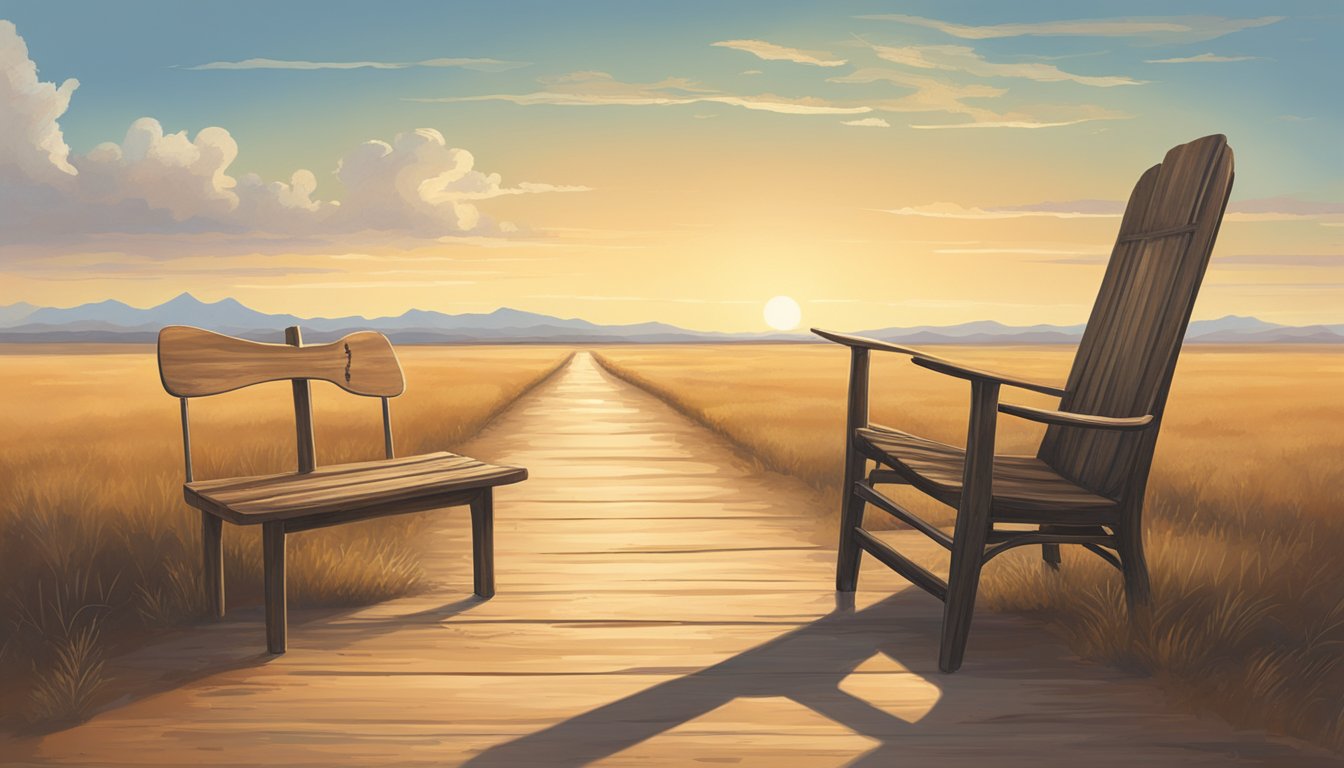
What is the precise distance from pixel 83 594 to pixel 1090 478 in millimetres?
3498

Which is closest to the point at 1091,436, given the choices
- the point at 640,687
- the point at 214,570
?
the point at 640,687

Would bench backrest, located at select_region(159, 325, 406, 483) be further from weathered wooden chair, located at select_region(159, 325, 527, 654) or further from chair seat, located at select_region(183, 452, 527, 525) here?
chair seat, located at select_region(183, 452, 527, 525)

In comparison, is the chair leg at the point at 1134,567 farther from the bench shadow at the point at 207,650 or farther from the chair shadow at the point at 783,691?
the bench shadow at the point at 207,650

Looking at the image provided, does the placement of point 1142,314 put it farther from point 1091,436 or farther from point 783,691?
point 783,691

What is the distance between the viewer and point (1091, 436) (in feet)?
9.37

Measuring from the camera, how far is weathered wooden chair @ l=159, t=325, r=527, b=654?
8.27ft

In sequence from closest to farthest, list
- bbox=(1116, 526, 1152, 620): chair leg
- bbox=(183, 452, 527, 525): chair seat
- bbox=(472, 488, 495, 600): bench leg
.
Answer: bbox=(183, 452, 527, 525): chair seat, bbox=(1116, 526, 1152, 620): chair leg, bbox=(472, 488, 495, 600): bench leg

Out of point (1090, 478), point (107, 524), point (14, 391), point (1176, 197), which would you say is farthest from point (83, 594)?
point (14, 391)

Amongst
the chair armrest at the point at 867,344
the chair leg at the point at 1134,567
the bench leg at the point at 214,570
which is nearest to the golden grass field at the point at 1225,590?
the chair leg at the point at 1134,567

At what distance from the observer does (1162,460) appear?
257 inches

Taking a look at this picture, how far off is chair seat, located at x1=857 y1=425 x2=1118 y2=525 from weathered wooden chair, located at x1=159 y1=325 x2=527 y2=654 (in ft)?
4.22

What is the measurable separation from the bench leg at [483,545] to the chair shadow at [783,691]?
1029 millimetres

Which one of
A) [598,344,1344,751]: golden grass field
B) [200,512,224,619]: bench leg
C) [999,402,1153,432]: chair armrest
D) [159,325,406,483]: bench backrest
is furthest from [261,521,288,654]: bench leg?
[598,344,1344,751]: golden grass field

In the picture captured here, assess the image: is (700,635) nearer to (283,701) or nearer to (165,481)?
(283,701)
